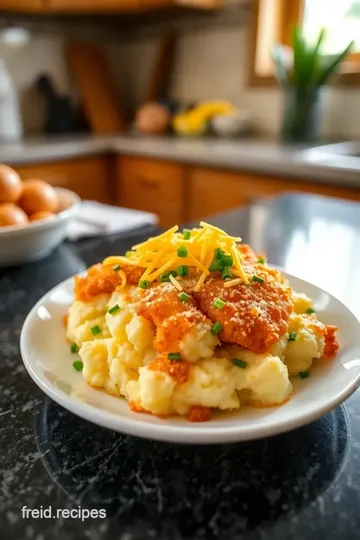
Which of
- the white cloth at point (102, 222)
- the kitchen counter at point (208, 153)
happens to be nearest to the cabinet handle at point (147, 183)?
the kitchen counter at point (208, 153)

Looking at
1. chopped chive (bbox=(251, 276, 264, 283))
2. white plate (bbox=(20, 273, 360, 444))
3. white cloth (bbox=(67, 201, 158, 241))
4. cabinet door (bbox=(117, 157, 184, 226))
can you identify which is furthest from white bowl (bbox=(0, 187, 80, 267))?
cabinet door (bbox=(117, 157, 184, 226))

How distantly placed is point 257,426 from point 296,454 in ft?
0.30

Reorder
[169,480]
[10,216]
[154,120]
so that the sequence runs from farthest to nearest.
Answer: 1. [154,120]
2. [10,216]
3. [169,480]

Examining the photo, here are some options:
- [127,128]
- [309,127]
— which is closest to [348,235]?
[309,127]

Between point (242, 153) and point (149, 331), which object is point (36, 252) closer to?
point (149, 331)

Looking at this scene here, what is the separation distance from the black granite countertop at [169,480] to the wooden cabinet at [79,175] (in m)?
1.78

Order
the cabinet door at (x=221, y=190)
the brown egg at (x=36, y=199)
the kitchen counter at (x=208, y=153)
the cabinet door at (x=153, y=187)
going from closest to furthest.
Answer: the brown egg at (x=36, y=199)
the kitchen counter at (x=208, y=153)
the cabinet door at (x=221, y=190)
the cabinet door at (x=153, y=187)

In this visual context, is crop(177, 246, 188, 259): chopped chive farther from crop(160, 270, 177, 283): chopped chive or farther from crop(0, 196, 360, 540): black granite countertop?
crop(0, 196, 360, 540): black granite countertop

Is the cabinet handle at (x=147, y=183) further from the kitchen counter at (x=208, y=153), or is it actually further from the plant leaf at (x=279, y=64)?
the plant leaf at (x=279, y=64)

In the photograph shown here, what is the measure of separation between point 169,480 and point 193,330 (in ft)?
0.49

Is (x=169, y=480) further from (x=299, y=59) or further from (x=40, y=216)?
(x=299, y=59)

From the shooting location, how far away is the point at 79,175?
248 cm

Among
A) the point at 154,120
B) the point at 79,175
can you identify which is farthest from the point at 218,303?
the point at 154,120

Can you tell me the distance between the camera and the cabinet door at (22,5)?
93.7 inches
